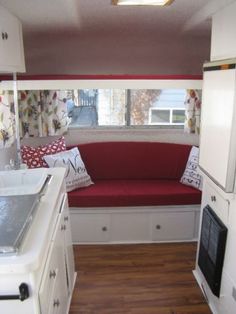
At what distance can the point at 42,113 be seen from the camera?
10.7 feet

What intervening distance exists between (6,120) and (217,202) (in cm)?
199

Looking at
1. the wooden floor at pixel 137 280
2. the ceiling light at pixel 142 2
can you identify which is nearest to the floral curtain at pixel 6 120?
the wooden floor at pixel 137 280

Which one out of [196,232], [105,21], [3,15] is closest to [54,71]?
[105,21]

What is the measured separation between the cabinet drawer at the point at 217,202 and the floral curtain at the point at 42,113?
180 centimetres

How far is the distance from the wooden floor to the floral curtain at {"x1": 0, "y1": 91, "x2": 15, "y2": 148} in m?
1.21

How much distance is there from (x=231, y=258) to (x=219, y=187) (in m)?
0.42

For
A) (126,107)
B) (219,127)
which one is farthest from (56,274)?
(126,107)

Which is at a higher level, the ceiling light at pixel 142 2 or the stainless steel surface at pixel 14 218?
the ceiling light at pixel 142 2

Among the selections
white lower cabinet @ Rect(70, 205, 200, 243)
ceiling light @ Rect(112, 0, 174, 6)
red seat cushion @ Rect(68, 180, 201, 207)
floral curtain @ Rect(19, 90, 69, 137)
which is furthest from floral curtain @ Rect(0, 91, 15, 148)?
ceiling light @ Rect(112, 0, 174, 6)

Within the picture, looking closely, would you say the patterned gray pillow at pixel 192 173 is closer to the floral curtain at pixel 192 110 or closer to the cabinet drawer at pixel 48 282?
the floral curtain at pixel 192 110

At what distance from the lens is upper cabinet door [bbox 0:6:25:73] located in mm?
1906

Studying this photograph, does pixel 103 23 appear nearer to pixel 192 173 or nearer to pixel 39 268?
pixel 192 173

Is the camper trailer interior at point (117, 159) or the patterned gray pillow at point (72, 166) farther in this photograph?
the patterned gray pillow at point (72, 166)

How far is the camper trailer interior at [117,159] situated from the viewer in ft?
5.38
